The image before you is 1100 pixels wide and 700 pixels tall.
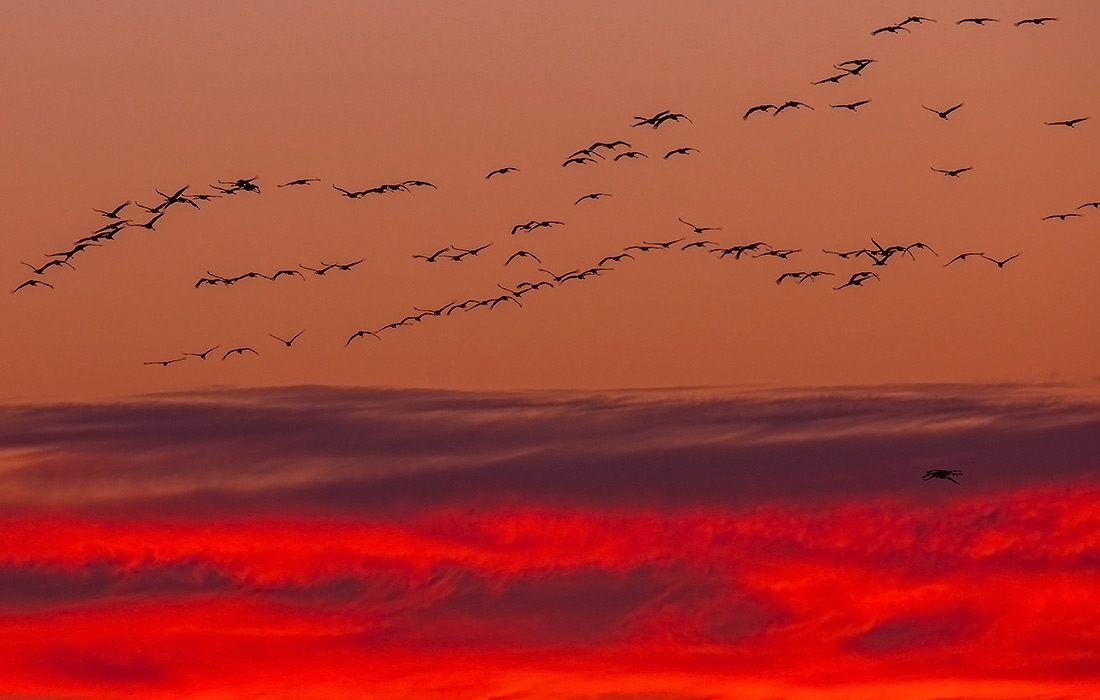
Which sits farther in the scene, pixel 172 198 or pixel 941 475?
pixel 941 475

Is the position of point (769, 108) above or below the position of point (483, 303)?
above

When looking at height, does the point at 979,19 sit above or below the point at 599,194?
above

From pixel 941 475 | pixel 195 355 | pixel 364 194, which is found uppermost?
pixel 364 194

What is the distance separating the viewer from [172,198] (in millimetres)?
65375

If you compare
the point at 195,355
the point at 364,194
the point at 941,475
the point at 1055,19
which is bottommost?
the point at 941,475

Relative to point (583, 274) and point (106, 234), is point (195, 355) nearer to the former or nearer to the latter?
point (106, 234)

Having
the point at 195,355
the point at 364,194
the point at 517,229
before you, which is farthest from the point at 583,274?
the point at 195,355

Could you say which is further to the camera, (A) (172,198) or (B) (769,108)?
(B) (769,108)

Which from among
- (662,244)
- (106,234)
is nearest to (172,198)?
(106,234)

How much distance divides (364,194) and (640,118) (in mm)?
10912

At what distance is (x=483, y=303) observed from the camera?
71938mm

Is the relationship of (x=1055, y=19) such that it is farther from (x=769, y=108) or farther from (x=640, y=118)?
(x=640, y=118)

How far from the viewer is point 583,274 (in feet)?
233

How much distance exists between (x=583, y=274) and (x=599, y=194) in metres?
3.64
